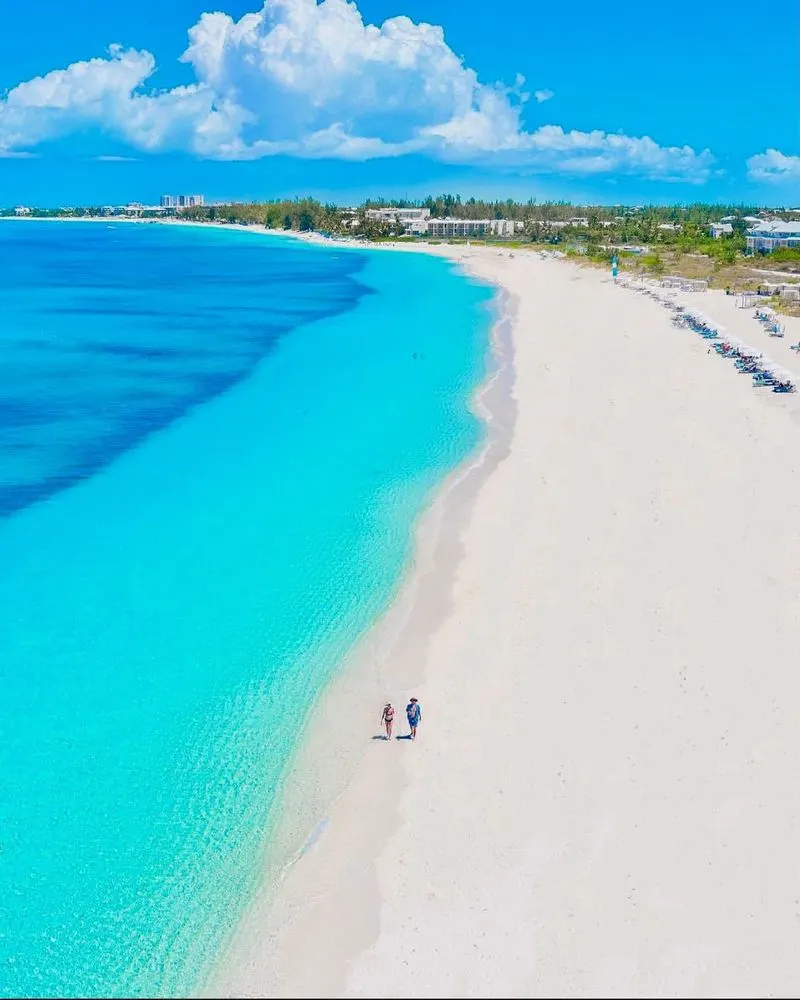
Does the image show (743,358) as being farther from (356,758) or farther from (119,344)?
(119,344)

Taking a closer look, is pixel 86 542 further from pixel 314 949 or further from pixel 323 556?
pixel 314 949

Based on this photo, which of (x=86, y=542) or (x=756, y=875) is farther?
(x=86, y=542)

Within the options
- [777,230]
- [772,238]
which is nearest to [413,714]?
[772,238]

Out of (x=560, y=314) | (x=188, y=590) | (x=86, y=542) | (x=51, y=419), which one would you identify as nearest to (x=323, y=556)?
(x=188, y=590)

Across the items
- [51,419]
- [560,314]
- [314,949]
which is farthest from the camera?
[560,314]

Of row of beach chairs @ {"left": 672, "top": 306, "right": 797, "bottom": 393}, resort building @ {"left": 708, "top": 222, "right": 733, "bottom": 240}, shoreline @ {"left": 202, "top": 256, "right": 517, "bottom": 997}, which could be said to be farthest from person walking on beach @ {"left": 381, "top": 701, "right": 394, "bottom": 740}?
resort building @ {"left": 708, "top": 222, "right": 733, "bottom": 240}
